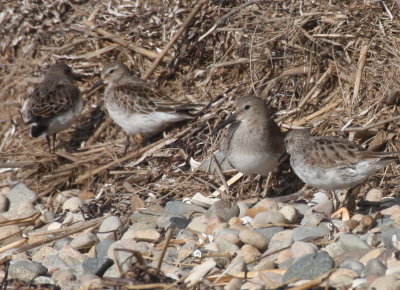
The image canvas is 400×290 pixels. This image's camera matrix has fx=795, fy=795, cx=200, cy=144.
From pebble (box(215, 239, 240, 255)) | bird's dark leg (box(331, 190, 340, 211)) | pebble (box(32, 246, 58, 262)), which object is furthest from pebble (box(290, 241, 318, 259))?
pebble (box(32, 246, 58, 262))

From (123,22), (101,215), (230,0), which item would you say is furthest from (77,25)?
(101,215)

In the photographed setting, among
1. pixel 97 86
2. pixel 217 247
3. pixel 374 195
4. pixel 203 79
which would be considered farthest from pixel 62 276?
pixel 97 86

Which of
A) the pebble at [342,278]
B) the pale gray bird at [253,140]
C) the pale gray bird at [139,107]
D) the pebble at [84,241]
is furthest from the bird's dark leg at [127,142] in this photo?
the pebble at [342,278]

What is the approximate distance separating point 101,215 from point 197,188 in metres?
0.87

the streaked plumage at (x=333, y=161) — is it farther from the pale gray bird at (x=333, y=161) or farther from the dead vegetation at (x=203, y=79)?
the dead vegetation at (x=203, y=79)

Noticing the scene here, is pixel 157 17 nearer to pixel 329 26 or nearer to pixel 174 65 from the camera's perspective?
pixel 174 65

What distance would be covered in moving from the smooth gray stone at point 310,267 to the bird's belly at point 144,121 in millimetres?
3296

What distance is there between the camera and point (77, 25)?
9.33 m

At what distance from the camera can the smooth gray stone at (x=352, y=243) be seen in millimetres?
5059

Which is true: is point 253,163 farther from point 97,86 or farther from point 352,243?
point 97,86

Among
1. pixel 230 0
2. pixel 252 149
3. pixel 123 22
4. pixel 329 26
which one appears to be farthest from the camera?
pixel 123 22

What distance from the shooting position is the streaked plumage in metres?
5.82

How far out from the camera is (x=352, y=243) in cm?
509

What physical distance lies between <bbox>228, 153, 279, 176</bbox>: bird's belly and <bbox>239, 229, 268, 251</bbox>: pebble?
49.8 inches
